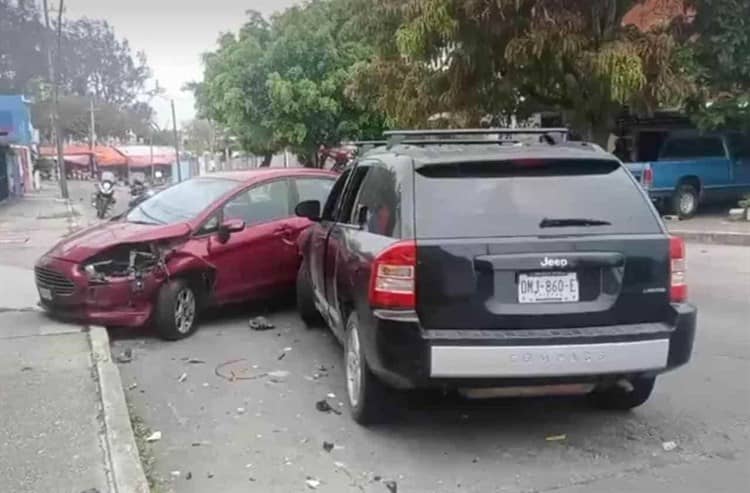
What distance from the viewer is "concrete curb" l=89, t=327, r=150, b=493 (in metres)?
4.06

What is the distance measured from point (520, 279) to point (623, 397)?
5.15 ft

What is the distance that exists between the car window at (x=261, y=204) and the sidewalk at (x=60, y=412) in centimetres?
181

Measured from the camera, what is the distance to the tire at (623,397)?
5.17 metres

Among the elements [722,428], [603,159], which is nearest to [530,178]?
[603,159]

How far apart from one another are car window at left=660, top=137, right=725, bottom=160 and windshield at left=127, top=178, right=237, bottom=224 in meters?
12.1

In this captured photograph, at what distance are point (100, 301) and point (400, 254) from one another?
4.01m

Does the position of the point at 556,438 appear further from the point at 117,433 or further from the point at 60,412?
the point at 60,412

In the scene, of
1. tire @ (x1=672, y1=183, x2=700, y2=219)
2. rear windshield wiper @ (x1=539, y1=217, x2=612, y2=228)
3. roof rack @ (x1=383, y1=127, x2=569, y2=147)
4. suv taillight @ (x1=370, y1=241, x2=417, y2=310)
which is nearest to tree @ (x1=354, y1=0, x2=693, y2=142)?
tire @ (x1=672, y1=183, x2=700, y2=219)

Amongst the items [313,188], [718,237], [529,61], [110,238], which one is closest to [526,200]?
[110,238]

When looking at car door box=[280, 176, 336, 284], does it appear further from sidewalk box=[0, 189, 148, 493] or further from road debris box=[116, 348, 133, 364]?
sidewalk box=[0, 189, 148, 493]

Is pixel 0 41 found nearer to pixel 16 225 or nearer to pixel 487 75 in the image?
pixel 16 225

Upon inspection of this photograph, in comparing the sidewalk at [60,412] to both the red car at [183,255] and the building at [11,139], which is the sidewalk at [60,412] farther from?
the building at [11,139]

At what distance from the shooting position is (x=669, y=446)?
4730 mm

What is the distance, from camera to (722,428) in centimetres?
500
